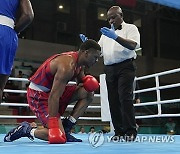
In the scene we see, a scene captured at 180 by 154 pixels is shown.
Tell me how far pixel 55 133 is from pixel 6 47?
581 millimetres

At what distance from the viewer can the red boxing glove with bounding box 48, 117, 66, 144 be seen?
1617mm

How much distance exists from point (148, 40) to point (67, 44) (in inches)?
112

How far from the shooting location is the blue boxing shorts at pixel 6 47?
124cm

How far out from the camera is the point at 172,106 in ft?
32.8

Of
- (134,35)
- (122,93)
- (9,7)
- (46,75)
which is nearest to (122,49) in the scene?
(134,35)

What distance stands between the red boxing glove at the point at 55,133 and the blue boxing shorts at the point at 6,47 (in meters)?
0.49

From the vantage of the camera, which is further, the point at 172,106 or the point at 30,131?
the point at 172,106

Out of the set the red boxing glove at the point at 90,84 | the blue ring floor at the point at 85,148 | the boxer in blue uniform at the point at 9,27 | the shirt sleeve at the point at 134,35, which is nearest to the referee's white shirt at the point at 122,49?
the shirt sleeve at the point at 134,35

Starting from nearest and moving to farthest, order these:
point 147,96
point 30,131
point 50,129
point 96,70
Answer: point 50,129
point 30,131
point 96,70
point 147,96

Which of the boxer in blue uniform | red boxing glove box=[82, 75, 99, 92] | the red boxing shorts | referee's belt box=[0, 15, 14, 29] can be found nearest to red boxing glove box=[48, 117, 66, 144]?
the red boxing shorts

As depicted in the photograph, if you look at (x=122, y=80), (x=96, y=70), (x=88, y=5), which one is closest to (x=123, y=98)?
(x=122, y=80)

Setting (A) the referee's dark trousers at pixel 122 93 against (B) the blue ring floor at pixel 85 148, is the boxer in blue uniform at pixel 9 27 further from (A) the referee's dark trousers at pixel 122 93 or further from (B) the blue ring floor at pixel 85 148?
(A) the referee's dark trousers at pixel 122 93

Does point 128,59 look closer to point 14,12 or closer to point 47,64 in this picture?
point 47,64

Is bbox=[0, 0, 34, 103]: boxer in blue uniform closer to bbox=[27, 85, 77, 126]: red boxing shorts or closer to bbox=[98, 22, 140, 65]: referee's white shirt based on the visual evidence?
bbox=[27, 85, 77, 126]: red boxing shorts
